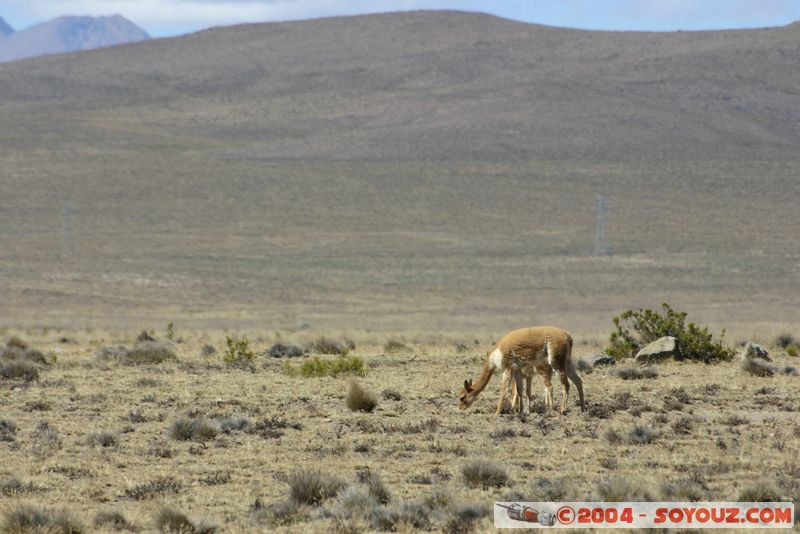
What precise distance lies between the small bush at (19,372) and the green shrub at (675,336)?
32.1 ft

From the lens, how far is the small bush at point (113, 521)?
9141mm

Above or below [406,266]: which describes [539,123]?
above

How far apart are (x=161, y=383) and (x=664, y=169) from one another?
68798 millimetres

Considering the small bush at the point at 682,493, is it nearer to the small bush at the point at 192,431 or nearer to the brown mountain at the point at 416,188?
the small bush at the point at 192,431

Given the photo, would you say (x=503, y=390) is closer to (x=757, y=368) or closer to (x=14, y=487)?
(x=14, y=487)

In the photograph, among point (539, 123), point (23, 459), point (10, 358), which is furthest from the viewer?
point (539, 123)

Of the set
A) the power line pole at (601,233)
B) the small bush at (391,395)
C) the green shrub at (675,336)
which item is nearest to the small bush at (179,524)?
the small bush at (391,395)

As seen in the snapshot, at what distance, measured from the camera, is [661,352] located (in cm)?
2164

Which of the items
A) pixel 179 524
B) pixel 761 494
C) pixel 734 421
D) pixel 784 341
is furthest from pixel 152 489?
pixel 784 341

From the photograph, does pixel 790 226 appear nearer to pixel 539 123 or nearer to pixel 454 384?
pixel 539 123

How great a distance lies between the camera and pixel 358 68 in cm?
13800

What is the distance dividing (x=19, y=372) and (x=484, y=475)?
432 inches

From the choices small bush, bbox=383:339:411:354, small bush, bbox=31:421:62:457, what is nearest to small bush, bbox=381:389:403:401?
small bush, bbox=31:421:62:457

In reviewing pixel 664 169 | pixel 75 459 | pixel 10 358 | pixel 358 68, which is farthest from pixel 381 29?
pixel 75 459
